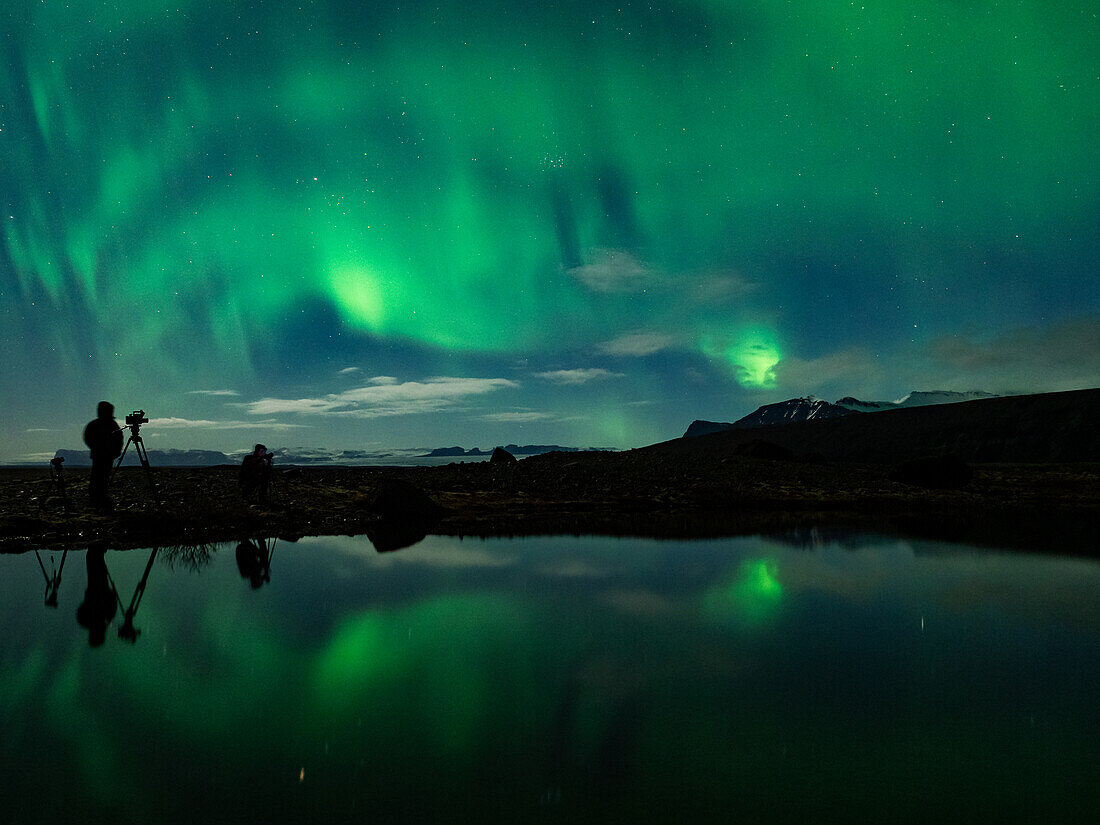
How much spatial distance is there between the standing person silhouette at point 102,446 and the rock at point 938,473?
39096mm

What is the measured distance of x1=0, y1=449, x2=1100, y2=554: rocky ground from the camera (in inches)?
659

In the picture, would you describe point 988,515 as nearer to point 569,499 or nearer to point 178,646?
point 569,499

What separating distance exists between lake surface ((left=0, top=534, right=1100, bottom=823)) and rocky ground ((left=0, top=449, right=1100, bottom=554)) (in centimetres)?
598

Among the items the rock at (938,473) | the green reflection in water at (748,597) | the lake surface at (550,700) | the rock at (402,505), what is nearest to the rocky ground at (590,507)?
the rock at (402,505)

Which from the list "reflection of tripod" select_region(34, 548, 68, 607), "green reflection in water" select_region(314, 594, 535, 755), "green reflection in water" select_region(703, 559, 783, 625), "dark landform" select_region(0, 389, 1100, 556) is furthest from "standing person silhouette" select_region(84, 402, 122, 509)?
"green reflection in water" select_region(703, 559, 783, 625)

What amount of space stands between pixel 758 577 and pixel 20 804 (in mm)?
11031

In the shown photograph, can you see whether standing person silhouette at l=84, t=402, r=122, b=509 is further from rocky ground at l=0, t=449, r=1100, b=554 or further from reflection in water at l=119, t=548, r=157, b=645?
reflection in water at l=119, t=548, r=157, b=645

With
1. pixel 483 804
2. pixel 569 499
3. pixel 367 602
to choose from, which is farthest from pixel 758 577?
pixel 569 499

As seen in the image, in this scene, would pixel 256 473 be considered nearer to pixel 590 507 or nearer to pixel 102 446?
pixel 102 446

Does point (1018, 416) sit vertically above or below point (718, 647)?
above

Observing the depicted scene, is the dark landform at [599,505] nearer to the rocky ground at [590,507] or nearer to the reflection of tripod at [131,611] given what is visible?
the rocky ground at [590,507]

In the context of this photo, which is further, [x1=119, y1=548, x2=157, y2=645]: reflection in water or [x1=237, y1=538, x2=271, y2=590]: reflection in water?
[x1=237, y1=538, x2=271, y2=590]: reflection in water

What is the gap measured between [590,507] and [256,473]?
527 inches

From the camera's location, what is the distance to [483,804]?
4.15 metres
